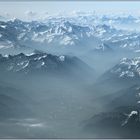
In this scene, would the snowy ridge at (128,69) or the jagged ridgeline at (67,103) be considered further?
the snowy ridge at (128,69)

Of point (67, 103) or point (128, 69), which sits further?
point (128, 69)

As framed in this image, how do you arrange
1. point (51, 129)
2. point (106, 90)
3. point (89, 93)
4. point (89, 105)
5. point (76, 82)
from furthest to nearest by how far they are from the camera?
point (76, 82) → point (106, 90) → point (89, 93) → point (89, 105) → point (51, 129)

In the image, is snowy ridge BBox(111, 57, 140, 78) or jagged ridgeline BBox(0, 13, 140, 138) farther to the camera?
snowy ridge BBox(111, 57, 140, 78)

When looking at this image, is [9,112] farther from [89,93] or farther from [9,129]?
[89,93]

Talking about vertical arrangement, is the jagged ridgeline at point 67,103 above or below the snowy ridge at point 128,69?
below

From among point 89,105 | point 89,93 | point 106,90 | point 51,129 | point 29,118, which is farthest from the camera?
point 106,90

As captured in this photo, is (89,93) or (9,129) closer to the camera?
(9,129)

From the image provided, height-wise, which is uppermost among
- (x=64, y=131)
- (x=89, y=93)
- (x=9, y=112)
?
(x=89, y=93)

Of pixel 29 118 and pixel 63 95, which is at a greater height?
pixel 63 95

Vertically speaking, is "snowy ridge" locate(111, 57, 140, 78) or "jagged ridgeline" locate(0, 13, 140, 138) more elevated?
"snowy ridge" locate(111, 57, 140, 78)

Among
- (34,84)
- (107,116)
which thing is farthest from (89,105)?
Answer: (34,84)

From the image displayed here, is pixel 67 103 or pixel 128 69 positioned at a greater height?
pixel 128 69
